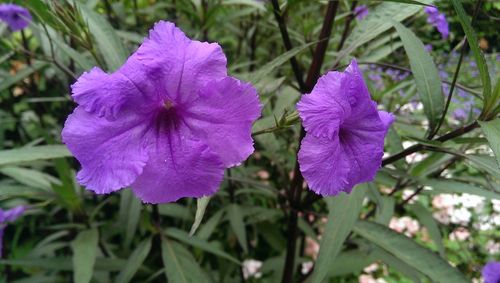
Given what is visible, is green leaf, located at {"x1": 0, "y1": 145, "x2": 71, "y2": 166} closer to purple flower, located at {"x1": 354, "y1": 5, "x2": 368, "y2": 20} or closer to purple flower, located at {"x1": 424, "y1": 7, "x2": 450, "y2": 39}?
purple flower, located at {"x1": 354, "y1": 5, "x2": 368, "y2": 20}

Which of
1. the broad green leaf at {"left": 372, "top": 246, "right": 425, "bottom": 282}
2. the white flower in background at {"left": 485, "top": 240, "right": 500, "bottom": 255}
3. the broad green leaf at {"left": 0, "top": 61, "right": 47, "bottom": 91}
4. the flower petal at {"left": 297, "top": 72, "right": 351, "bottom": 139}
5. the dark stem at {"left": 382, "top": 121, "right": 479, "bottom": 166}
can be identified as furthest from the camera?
the white flower in background at {"left": 485, "top": 240, "right": 500, "bottom": 255}

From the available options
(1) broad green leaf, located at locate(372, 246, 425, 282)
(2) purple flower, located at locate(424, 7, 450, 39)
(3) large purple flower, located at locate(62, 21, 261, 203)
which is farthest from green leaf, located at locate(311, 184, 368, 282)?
(2) purple flower, located at locate(424, 7, 450, 39)

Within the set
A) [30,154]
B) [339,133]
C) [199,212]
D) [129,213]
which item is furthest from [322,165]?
[129,213]

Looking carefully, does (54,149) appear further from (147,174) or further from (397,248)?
(397,248)

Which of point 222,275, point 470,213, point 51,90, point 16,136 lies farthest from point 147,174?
point 470,213

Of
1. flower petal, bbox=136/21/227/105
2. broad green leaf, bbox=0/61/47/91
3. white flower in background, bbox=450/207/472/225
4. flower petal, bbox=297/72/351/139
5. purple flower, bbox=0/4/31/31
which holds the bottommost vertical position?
white flower in background, bbox=450/207/472/225

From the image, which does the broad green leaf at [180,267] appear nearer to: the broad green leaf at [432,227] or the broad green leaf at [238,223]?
the broad green leaf at [238,223]

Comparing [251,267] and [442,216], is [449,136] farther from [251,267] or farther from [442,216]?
[442,216]
